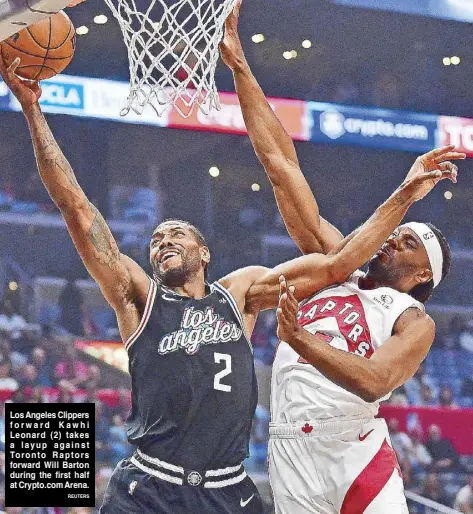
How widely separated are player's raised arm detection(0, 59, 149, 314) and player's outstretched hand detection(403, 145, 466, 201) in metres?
1.14

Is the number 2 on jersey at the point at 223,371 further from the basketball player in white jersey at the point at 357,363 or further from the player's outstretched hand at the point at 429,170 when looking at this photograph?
the player's outstretched hand at the point at 429,170

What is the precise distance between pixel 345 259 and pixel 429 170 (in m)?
0.53

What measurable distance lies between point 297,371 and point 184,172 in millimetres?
10383

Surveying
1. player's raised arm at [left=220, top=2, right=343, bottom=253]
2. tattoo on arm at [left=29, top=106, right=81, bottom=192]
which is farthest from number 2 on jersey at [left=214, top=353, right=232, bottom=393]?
tattoo on arm at [left=29, top=106, right=81, bottom=192]

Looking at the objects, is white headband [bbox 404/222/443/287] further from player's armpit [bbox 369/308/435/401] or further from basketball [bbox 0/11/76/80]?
basketball [bbox 0/11/76/80]

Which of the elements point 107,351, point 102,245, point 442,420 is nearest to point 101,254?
point 102,245

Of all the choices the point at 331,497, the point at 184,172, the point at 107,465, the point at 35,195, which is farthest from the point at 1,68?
the point at 184,172

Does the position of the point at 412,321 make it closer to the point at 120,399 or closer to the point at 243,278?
the point at 243,278

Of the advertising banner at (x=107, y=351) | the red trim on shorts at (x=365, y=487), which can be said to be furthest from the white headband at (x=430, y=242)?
the advertising banner at (x=107, y=351)

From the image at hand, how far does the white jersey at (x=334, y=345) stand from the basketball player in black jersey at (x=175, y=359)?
152 mm

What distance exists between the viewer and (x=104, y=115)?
1271 cm

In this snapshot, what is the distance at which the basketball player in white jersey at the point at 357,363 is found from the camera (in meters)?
3.83

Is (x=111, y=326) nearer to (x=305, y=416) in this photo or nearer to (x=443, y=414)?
(x=443, y=414)

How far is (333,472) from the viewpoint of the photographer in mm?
3867
